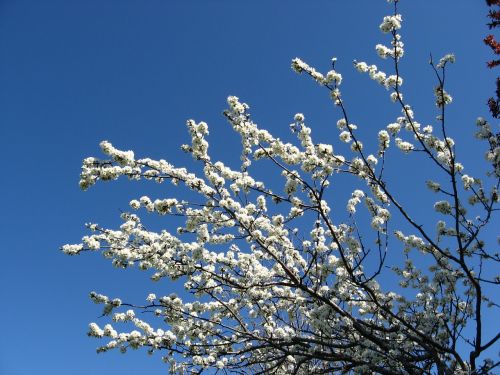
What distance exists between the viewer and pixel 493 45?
1133 centimetres

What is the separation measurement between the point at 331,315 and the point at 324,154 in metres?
2.82

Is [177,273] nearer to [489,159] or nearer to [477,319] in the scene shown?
[477,319]

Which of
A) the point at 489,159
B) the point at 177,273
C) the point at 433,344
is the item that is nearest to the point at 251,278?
the point at 177,273

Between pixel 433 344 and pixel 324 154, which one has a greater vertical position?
pixel 324 154

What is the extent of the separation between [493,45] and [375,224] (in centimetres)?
715

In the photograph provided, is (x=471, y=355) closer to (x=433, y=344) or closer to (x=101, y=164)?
(x=433, y=344)

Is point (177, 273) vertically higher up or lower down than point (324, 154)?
lower down

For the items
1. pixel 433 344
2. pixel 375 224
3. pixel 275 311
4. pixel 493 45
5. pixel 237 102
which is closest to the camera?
pixel 433 344

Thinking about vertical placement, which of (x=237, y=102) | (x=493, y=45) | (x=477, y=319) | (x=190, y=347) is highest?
(x=493, y=45)

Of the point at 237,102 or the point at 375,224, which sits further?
the point at 237,102

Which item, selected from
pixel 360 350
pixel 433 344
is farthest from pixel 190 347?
pixel 433 344

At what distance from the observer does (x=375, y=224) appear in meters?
7.59

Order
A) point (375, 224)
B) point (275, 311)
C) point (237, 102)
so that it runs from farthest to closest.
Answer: point (275, 311) < point (237, 102) < point (375, 224)

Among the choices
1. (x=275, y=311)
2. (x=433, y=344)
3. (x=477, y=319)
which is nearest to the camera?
(x=433, y=344)
